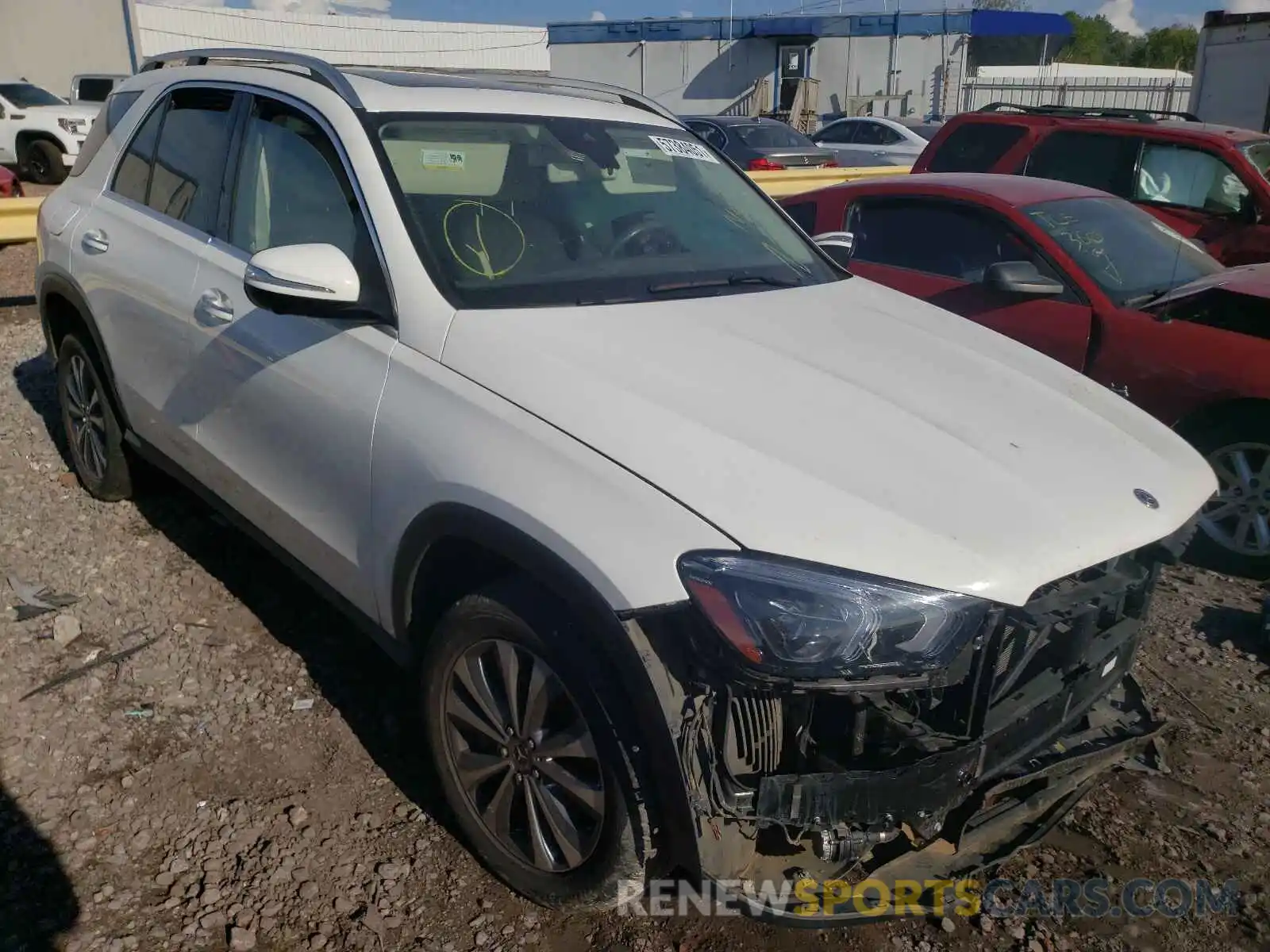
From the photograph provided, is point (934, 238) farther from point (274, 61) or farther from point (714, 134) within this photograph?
point (714, 134)

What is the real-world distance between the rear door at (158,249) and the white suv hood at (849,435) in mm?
1522

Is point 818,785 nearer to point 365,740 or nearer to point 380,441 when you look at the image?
point 380,441

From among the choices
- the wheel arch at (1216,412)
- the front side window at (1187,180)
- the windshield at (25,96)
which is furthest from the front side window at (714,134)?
the wheel arch at (1216,412)

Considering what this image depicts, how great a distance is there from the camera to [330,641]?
388cm

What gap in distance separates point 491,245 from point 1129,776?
7.98 feet

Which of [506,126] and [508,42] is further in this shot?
[508,42]

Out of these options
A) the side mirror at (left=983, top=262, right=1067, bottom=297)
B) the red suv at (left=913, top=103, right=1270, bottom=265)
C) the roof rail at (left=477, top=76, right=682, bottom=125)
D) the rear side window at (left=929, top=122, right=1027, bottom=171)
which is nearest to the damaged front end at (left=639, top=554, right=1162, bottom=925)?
the roof rail at (left=477, top=76, right=682, bottom=125)

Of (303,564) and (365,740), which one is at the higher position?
(303,564)

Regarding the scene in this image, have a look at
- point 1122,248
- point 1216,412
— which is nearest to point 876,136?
point 1122,248

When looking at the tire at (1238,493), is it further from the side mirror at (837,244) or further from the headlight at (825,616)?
the headlight at (825,616)

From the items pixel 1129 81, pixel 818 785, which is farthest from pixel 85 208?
pixel 1129 81

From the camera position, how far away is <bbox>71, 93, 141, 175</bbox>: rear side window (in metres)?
4.46

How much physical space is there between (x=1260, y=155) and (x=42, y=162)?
18.0 meters

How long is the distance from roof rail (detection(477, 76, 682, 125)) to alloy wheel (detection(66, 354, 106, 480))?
222cm
